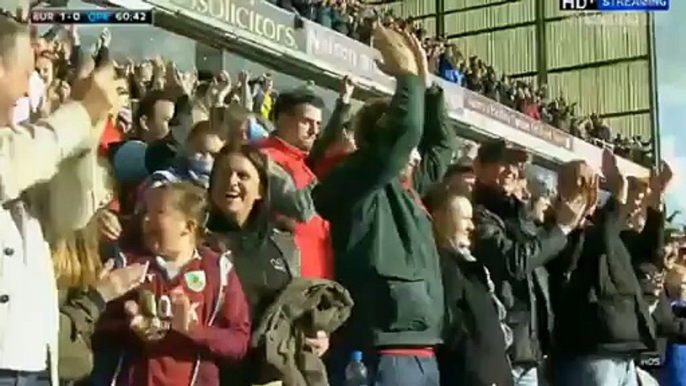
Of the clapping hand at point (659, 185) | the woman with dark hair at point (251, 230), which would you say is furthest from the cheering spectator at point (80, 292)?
the clapping hand at point (659, 185)

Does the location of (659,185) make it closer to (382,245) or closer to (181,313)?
(382,245)

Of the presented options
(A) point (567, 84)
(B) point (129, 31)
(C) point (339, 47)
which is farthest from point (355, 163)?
(A) point (567, 84)

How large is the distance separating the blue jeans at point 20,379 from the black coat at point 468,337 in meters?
1.08

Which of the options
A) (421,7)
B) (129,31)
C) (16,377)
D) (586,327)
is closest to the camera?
(16,377)

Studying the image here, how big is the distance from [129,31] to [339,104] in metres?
0.57

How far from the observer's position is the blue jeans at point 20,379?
63.7 inches

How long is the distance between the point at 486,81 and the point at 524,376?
4.85m

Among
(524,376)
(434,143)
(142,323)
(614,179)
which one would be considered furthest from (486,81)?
(142,323)

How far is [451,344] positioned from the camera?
257cm

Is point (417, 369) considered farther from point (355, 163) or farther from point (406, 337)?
point (355, 163)

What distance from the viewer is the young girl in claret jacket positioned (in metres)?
1.92

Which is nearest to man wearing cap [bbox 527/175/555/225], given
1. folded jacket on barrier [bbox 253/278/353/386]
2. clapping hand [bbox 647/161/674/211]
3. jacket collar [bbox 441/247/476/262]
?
clapping hand [bbox 647/161/674/211]

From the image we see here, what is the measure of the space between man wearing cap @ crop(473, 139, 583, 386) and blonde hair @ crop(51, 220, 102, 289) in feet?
3.74

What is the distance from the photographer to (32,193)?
1.70 metres
